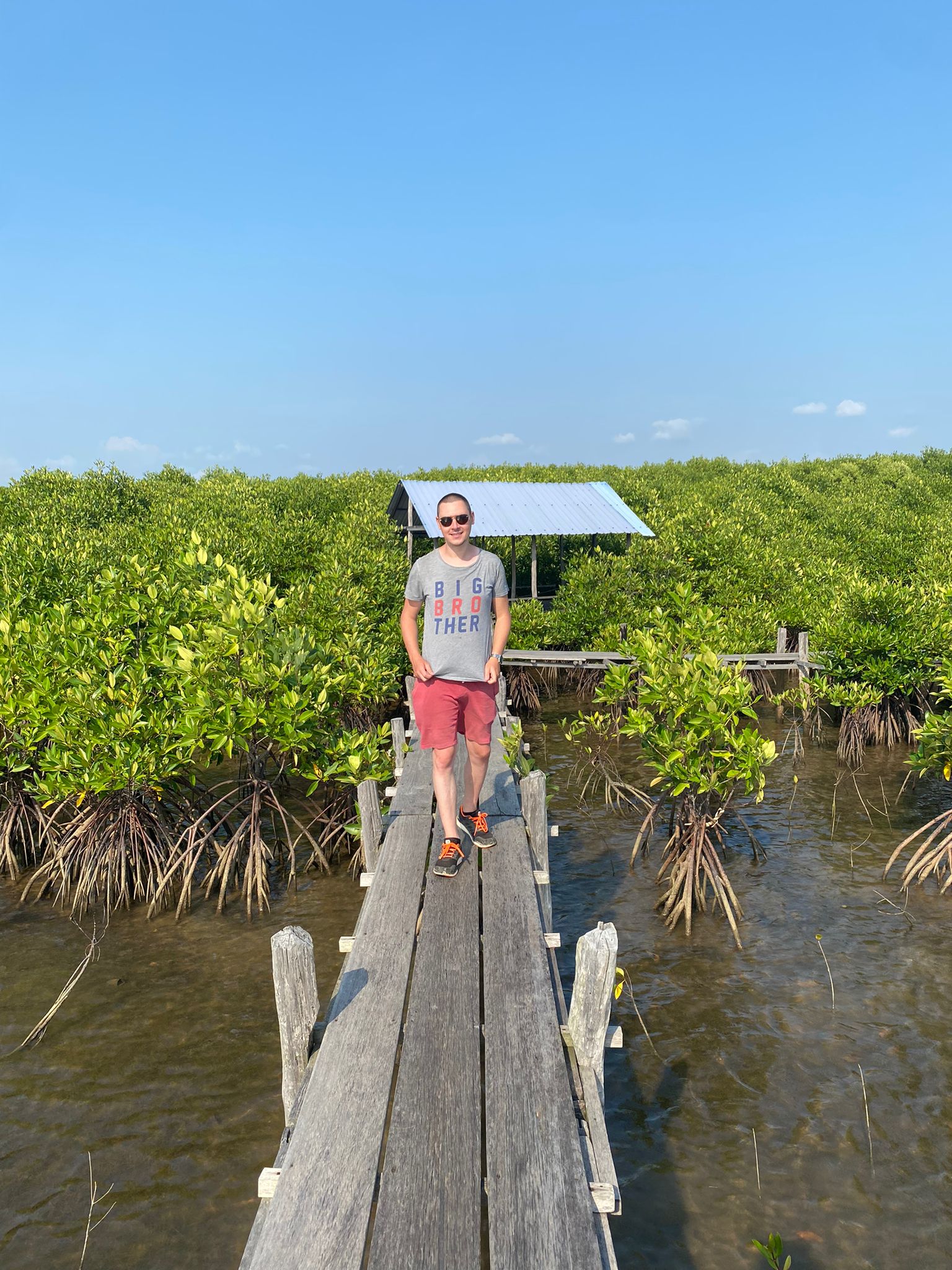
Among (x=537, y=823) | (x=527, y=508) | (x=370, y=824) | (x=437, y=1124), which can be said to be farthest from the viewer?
(x=527, y=508)

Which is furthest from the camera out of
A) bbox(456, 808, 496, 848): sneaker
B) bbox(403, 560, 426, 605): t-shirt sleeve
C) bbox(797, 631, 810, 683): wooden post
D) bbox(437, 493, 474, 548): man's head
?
bbox(797, 631, 810, 683): wooden post

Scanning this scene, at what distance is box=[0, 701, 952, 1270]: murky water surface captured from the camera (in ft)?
18.4

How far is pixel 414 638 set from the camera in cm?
627

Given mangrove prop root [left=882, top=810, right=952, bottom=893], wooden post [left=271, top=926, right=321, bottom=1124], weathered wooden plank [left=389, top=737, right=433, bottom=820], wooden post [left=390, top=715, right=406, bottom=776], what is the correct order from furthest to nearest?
wooden post [left=390, top=715, right=406, bottom=776], mangrove prop root [left=882, top=810, right=952, bottom=893], weathered wooden plank [left=389, top=737, right=433, bottom=820], wooden post [left=271, top=926, right=321, bottom=1124]

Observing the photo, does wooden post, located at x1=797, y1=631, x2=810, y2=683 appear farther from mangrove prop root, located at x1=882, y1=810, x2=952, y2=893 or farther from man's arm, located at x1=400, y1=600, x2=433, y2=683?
man's arm, located at x1=400, y1=600, x2=433, y2=683

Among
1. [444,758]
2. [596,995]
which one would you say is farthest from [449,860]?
[596,995]

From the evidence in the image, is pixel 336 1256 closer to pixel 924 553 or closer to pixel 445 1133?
pixel 445 1133

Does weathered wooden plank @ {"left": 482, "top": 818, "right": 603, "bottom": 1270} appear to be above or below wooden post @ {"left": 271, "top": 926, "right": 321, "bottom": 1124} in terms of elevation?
below

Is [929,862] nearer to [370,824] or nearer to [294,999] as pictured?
[370,824]

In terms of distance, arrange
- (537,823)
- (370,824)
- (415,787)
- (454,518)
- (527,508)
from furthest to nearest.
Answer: (527,508), (415,787), (370,824), (537,823), (454,518)

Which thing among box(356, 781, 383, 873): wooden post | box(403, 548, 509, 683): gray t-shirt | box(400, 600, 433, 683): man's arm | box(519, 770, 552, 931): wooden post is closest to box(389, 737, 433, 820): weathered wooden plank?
box(356, 781, 383, 873): wooden post

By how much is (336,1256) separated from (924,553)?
25273mm

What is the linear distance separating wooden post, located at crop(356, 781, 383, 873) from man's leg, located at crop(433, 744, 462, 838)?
39.8 inches

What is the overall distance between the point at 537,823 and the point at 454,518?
8.76 ft
